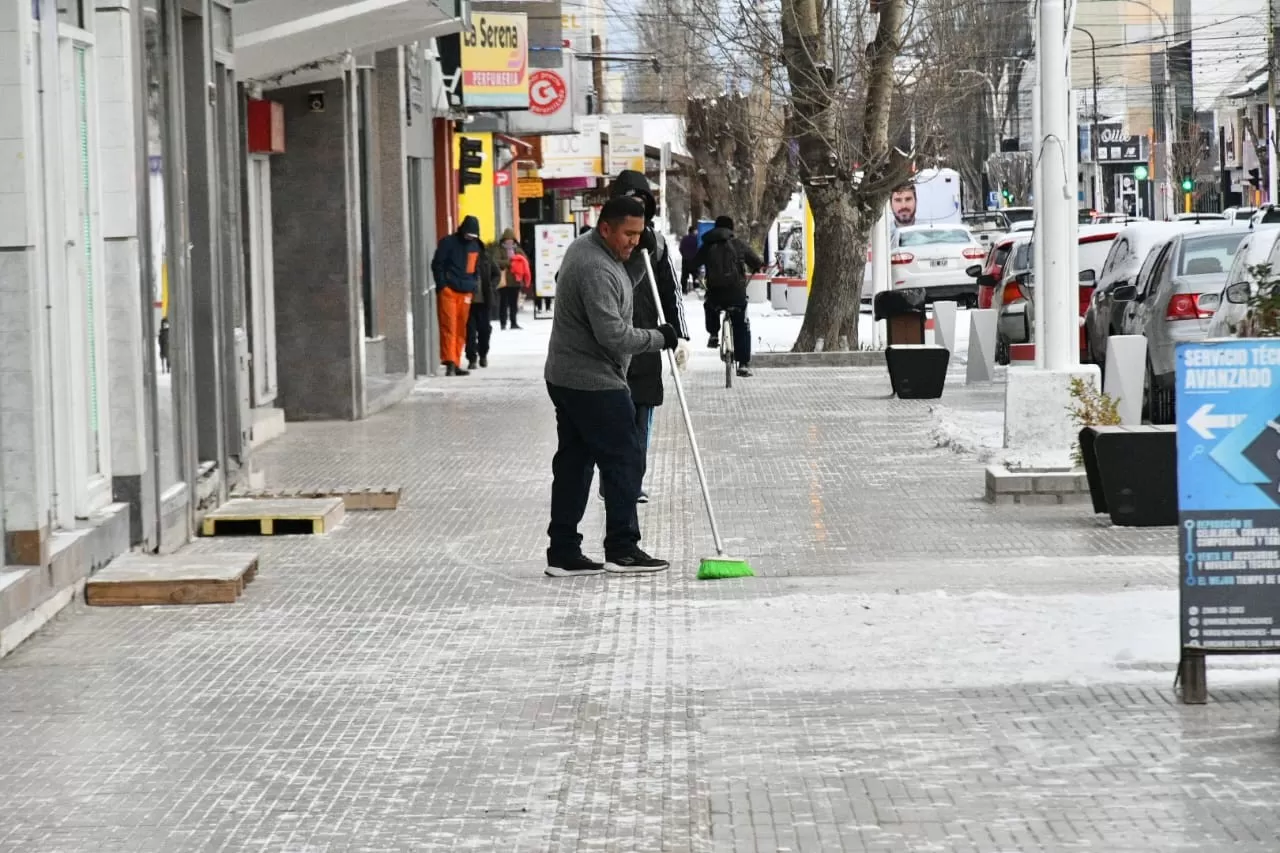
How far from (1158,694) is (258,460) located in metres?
9.87

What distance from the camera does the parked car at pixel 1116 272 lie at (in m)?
20.1

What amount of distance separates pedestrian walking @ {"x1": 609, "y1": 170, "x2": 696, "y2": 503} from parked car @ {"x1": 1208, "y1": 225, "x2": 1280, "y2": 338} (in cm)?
386

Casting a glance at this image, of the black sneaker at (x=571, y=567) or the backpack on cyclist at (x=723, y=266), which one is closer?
the black sneaker at (x=571, y=567)

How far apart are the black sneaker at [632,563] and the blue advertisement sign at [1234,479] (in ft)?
12.3

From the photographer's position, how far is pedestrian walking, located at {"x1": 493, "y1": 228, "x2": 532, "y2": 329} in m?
35.8

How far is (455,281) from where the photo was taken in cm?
2448

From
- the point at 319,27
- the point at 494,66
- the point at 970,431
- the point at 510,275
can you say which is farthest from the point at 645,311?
the point at 510,275

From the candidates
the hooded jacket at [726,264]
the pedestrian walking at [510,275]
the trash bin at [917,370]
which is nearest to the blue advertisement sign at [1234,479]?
the trash bin at [917,370]

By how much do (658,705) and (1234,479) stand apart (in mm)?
1893

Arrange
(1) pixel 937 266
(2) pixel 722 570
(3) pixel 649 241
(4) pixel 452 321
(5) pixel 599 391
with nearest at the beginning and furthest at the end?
(2) pixel 722 570 < (5) pixel 599 391 < (3) pixel 649 241 < (4) pixel 452 321 < (1) pixel 937 266

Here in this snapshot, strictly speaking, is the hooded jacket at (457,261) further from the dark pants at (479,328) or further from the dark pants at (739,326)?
the dark pants at (739,326)

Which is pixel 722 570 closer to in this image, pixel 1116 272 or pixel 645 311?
pixel 645 311

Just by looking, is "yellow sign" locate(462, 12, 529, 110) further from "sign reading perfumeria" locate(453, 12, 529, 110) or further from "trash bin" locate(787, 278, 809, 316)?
"trash bin" locate(787, 278, 809, 316)

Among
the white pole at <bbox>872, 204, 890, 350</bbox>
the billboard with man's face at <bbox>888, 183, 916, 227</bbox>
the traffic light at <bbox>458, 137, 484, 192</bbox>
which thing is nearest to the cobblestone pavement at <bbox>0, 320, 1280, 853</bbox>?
the traffic light at <bbox>458, 137, 484, 192</bbox>
